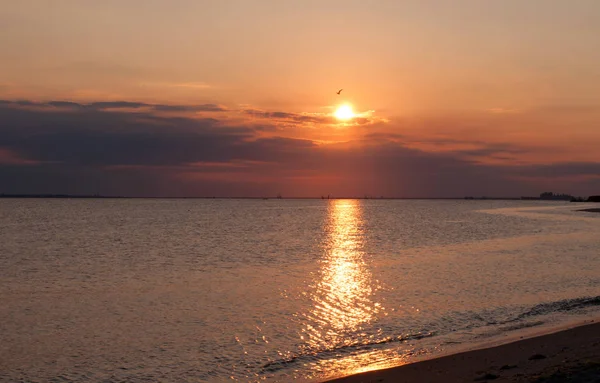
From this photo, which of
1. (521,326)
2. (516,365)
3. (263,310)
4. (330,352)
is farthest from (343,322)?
(516,365)

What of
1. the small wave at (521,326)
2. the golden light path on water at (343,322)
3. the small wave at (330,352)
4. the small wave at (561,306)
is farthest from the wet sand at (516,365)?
the small wave at (561,306)

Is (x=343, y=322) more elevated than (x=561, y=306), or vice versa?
(x=561, y=306)

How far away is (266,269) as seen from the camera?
144 ft

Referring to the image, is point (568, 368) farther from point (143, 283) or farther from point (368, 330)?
point (143, 283)

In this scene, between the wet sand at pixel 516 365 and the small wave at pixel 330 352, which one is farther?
the small wave at pixel 330 352

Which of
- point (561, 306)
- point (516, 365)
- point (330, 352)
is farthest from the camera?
point (561, 306)

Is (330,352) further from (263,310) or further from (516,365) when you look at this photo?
(263,310)

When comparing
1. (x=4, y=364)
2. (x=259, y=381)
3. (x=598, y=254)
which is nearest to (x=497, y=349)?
(x=259, y=381)

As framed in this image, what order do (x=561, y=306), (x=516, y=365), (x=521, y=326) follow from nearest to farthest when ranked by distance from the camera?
1. (x=516, y=365)
2. (x=521, y=326)
3. (x=561, y=306)

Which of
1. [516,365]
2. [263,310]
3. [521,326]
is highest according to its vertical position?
[516,365]

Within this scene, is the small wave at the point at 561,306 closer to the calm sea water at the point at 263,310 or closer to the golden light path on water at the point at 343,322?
the calm sea water at the point at 263,310

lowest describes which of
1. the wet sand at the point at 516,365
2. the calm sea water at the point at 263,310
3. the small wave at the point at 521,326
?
the calm sea water at the point at 263,310

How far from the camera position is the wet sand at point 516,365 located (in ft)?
46.3

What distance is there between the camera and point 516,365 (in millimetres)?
15750
